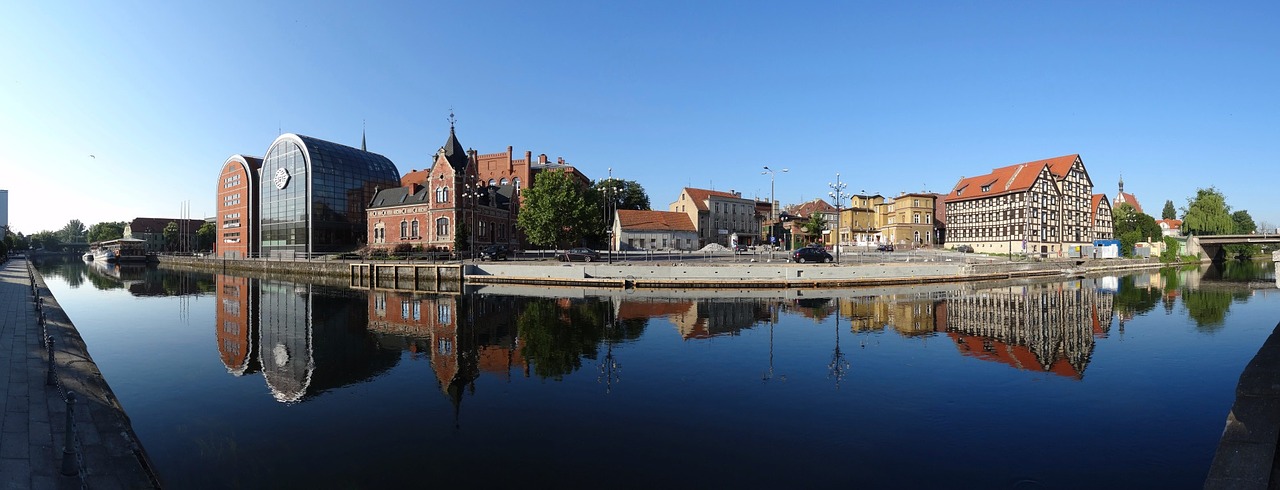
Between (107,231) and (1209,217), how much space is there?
814 ft

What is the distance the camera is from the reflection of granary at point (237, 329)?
17419 mm

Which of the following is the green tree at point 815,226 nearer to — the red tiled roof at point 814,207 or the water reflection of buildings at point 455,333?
the red tiled roof at point 814,207

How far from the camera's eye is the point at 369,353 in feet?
62.6

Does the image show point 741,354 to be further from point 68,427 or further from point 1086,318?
point 1086,318

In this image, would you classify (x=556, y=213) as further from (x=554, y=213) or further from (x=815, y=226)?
(x=815, y=226)

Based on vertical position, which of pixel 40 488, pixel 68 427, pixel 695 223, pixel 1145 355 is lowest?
pixel 1145 355

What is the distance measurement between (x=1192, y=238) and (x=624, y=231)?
8714cm

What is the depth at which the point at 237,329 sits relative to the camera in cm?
2469

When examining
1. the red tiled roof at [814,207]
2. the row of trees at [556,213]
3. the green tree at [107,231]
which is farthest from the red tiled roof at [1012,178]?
the green tree at [107,231]

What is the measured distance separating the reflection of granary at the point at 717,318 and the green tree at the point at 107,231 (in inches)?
7266

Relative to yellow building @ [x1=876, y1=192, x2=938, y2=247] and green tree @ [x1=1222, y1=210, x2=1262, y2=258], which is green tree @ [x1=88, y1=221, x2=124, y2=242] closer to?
yellow building @ [x1=876, y1=192, x2=938, y2=247]

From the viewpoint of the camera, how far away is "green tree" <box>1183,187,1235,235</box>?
8762 cm

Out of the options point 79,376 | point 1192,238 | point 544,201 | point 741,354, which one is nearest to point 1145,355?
point 741,354

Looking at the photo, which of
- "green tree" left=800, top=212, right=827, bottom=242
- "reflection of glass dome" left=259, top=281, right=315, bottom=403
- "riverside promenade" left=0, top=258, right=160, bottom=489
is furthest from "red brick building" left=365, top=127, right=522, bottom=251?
"riverside promenade" left=0, top=258, right=160, bottom=489
